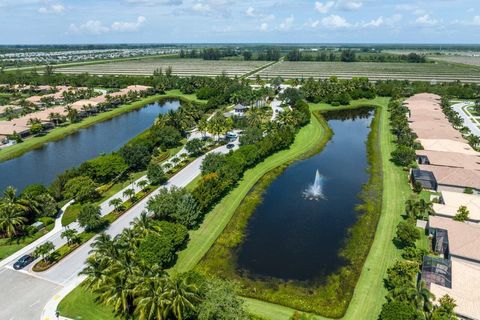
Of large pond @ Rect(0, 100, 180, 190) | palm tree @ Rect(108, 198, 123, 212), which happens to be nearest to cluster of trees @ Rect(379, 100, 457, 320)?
palm tree @ Rect(108, 198, 123, 212)

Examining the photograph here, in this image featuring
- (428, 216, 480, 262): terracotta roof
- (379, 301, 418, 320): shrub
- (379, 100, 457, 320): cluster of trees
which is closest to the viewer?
(379, 301, 418, 320): shrub

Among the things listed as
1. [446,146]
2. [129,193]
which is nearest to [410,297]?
[129,193]

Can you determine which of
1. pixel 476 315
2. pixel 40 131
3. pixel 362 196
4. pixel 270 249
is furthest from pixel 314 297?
pixel 40 131

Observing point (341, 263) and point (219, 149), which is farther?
point (219, 149)

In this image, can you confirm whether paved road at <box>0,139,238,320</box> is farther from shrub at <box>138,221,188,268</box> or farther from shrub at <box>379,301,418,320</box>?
shrub at <box>379,301,418,320</box>

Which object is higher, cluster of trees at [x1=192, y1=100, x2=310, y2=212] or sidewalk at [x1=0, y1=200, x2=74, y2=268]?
cluster of trees at [x1=192, y1=100, x2=310, y2=212]

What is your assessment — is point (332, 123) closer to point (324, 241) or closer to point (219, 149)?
point (219, 149)
